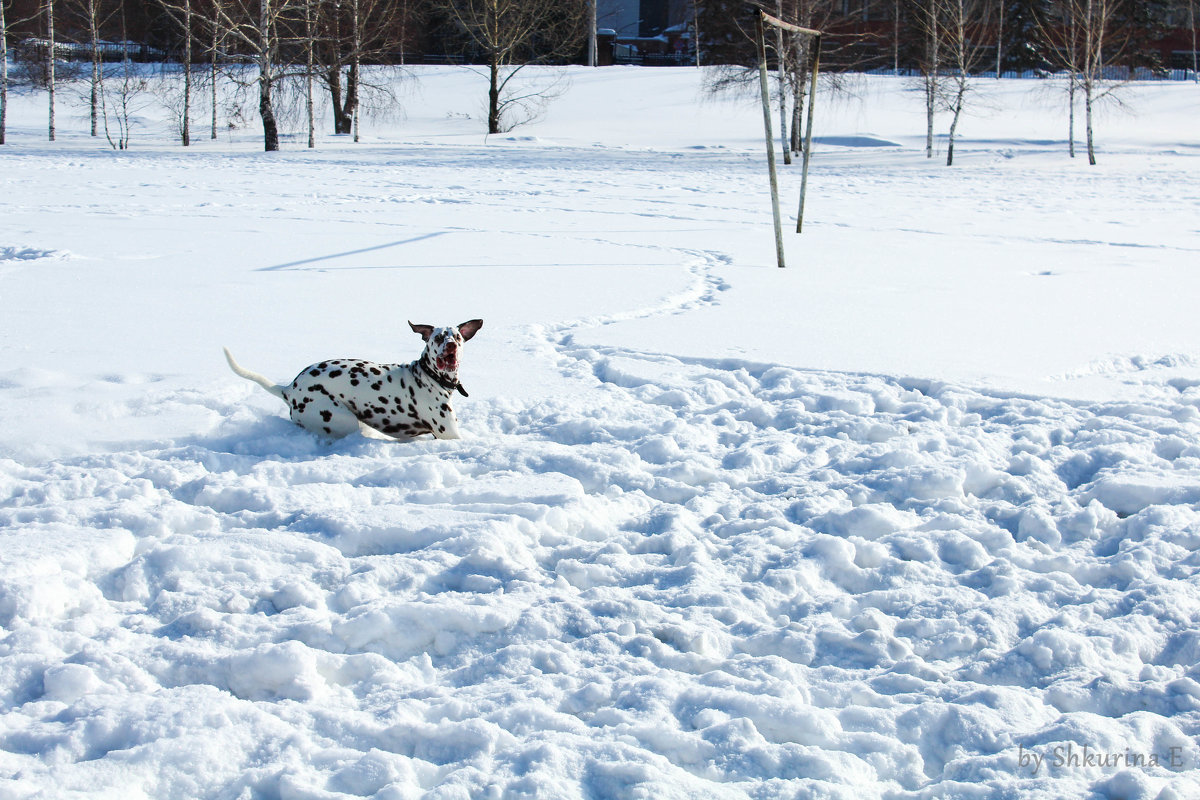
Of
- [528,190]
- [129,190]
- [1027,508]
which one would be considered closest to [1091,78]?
[528,190]

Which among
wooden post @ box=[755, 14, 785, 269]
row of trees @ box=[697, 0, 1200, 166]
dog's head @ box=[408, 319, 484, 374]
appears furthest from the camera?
row of trees @ box=[697, 0, 1200, 166]

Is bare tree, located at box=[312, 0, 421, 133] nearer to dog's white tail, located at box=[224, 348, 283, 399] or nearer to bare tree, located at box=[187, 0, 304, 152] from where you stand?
bare tree, located at box=[187, 0, 304, 152]

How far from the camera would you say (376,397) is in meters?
4.91

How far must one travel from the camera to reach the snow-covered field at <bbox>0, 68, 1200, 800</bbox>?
2.72m

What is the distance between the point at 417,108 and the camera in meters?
40.8

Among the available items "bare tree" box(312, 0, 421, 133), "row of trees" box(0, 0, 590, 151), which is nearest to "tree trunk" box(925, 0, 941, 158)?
"row of trees" box(0, 0, 590, 151)

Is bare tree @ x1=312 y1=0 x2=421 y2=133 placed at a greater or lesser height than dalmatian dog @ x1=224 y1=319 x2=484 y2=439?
greater

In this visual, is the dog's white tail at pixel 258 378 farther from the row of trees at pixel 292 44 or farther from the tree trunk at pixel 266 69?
the tree trunk at pixel 266 69

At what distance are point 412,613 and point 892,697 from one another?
4.93 ft

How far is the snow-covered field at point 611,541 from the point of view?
8.93 ft

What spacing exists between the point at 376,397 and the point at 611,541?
1552 millimetres

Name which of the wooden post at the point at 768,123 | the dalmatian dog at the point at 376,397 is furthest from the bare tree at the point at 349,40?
→ the dalmatian dog at the point at 376,397

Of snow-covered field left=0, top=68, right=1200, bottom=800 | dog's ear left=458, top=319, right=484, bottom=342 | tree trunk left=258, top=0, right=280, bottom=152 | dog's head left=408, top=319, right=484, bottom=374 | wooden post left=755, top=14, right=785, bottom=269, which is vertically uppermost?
tree trunk left=258, top=0, right=280, bottom=152

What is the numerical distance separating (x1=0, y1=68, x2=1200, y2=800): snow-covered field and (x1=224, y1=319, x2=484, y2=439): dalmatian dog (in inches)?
5.6
